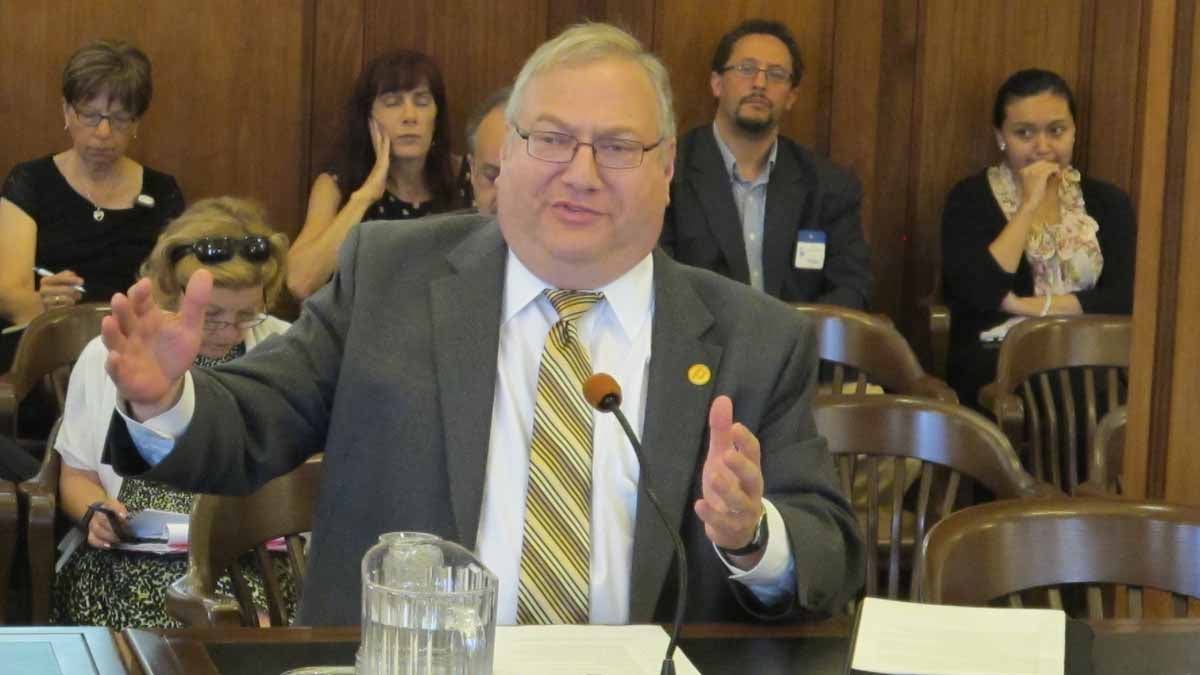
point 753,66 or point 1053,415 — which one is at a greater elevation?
point 753,66

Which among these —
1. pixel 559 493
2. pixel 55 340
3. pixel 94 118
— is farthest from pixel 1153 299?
pixel 94 118

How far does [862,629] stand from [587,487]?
0.47m

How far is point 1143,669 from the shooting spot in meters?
2.02

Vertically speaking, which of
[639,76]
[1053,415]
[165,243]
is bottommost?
[1053,415]

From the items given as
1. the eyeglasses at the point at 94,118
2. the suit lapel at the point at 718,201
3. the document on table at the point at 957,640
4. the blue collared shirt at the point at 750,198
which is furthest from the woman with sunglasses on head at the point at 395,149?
the document on table at the point at 957,640

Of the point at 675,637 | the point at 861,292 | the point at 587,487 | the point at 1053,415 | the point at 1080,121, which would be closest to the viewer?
the point at 675,637

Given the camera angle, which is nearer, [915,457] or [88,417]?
[915,457]

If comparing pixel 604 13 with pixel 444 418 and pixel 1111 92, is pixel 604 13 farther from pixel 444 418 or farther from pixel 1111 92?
pixel 444 418

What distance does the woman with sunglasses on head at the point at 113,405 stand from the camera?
3.47m

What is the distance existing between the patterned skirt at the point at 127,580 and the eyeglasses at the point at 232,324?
35cm

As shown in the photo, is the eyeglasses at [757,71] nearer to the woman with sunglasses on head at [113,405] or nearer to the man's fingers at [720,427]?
the woman with sunglasses on head at [113,405]

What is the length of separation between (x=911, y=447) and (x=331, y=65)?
339cm

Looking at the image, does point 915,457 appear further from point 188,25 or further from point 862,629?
point 188,25

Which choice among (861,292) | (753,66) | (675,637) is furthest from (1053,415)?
(675,637)
